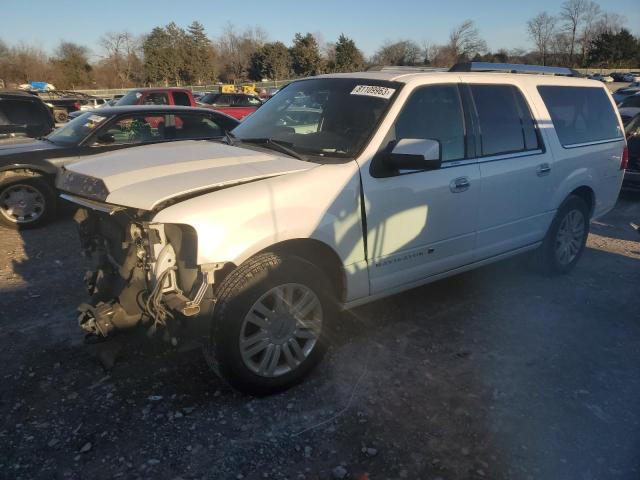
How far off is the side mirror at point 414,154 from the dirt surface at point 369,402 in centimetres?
138

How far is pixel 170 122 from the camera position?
23.8ft

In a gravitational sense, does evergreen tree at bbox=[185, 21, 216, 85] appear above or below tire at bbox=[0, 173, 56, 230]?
above

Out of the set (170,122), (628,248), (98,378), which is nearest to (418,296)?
(98,378)

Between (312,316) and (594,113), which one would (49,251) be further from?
(594,113)

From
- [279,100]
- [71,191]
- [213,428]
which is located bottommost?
[213,428]

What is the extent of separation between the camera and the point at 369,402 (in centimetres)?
300

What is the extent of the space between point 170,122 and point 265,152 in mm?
4384

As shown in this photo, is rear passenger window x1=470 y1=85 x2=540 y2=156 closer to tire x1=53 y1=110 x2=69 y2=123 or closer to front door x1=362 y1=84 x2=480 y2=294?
front door x1=362 y1=84 x2=480 y2=294

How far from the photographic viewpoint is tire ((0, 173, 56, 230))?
645 cm

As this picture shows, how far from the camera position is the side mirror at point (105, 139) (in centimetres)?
684

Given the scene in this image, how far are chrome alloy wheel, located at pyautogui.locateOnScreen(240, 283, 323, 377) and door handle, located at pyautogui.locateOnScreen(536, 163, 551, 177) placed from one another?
7.91 feet

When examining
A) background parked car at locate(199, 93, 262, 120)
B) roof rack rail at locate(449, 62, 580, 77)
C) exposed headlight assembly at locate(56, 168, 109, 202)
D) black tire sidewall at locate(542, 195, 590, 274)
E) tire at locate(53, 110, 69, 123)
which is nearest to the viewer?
exposed headlight assembly at locate(56, 168, 109, 202)

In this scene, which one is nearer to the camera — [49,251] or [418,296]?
[418,296]

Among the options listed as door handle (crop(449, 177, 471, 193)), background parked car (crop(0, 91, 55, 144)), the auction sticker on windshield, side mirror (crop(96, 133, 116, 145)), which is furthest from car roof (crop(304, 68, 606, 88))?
background parked car (crop(0, 91, 55, 144))
